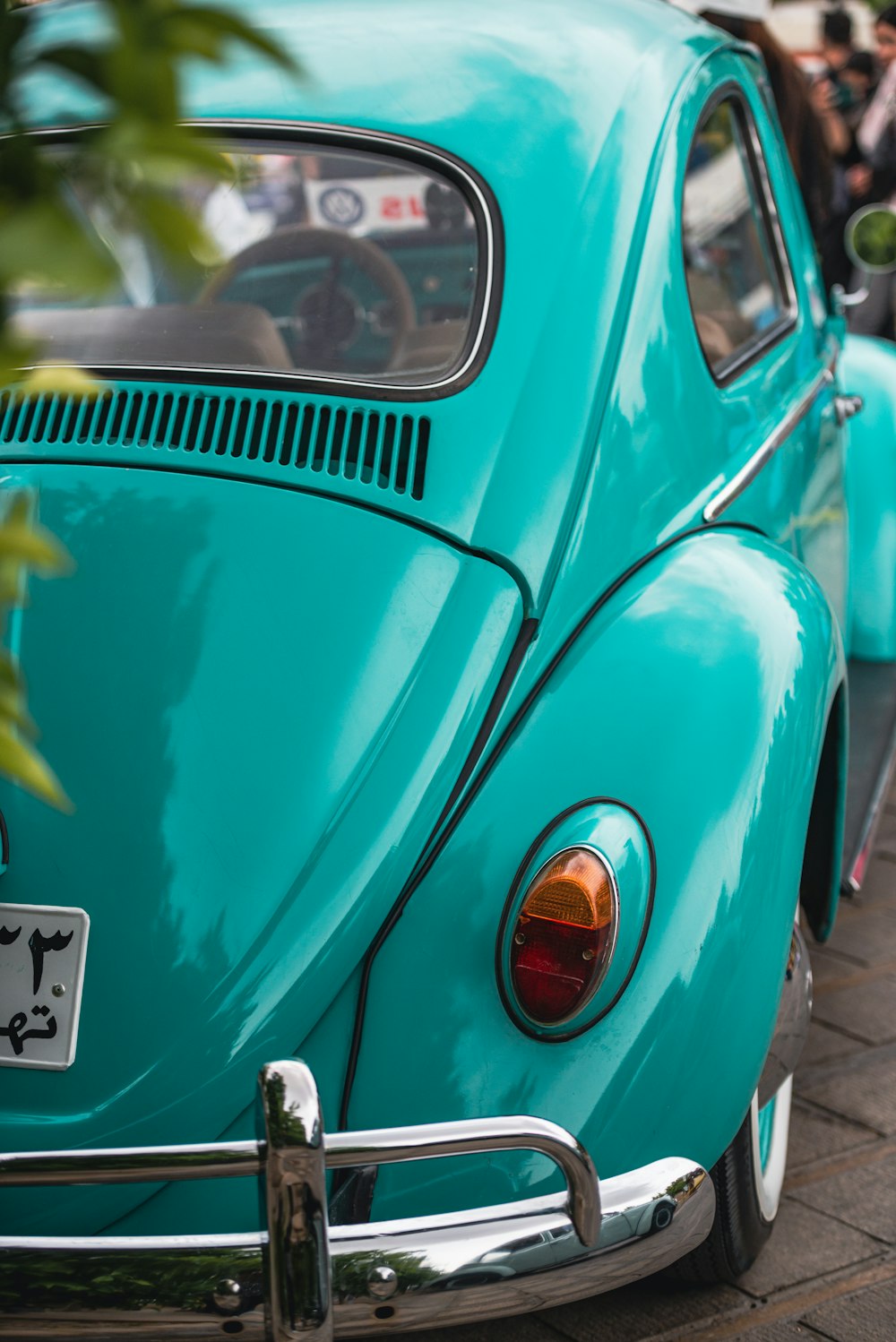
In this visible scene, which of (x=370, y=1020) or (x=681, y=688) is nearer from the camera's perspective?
(x=370, y=1020)

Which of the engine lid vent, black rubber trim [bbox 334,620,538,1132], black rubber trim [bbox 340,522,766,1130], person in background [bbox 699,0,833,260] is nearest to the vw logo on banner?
the engine lid vent

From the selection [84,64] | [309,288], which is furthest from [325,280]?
[84,64]

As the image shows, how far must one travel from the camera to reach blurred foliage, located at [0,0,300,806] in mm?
653

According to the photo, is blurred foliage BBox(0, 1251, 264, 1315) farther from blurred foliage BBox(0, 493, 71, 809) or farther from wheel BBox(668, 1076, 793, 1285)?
blurred foliage BBox(0, 493, 71, 809)

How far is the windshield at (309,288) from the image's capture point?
2430 mm

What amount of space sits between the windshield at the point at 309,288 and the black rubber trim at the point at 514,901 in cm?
75

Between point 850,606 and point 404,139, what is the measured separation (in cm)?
194

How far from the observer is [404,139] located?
245 cm

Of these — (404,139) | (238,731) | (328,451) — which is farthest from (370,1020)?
(404,139)

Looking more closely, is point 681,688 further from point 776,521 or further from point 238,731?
point 776,521

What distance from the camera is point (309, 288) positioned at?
2.91 m

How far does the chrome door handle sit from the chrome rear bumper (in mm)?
2288

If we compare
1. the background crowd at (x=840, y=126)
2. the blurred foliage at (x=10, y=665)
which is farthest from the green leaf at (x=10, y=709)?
the background crowd at (x=840, y=126)

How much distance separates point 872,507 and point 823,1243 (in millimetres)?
2159
